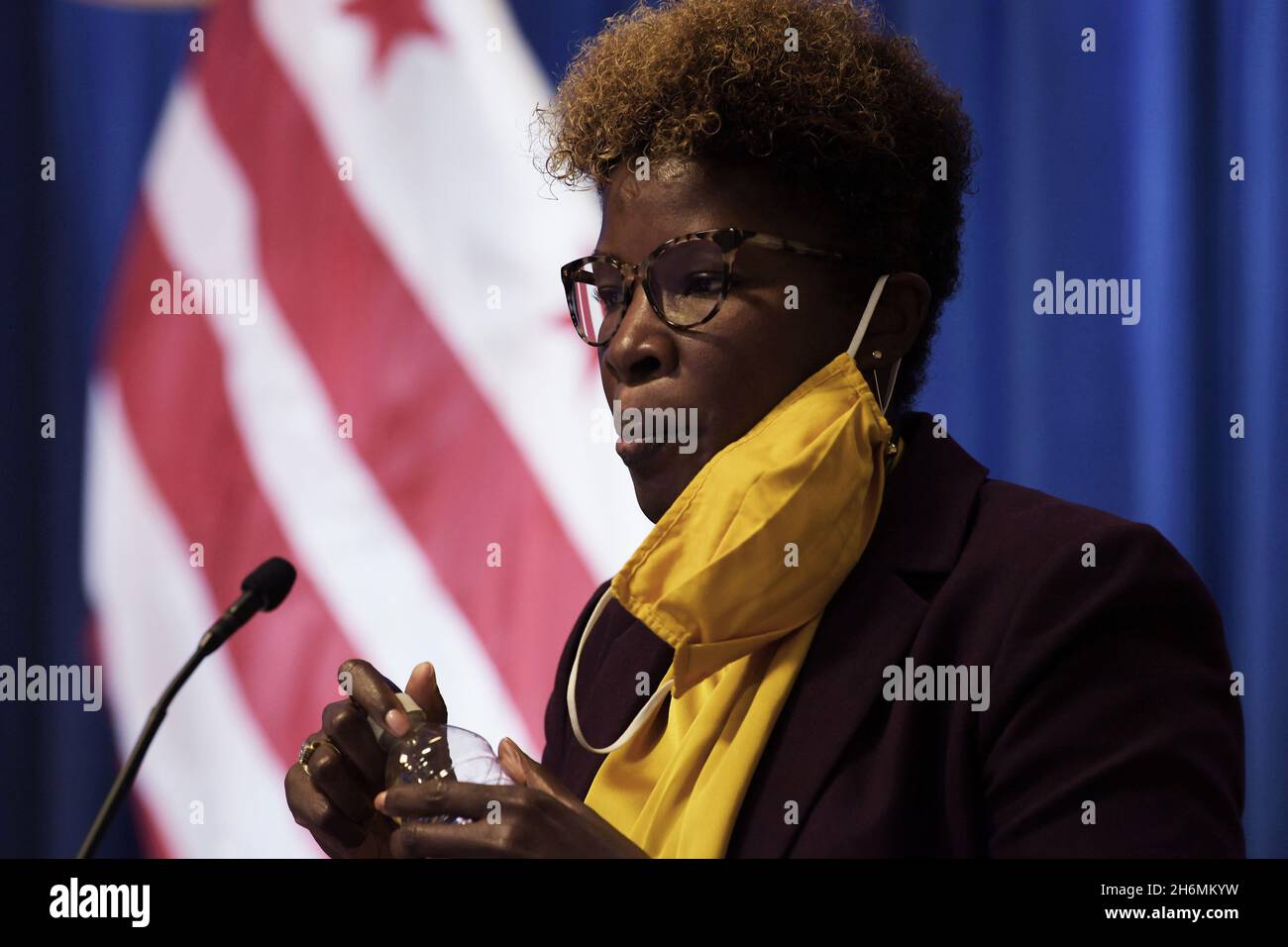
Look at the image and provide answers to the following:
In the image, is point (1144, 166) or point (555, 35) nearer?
point (1144, 166)

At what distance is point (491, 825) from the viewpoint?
35.0 inches

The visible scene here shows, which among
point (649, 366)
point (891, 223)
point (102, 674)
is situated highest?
point (891, 223)

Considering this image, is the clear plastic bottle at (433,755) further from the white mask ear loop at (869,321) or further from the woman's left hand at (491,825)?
the white mask ear loop at (869,321)

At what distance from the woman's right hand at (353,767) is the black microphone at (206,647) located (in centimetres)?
22

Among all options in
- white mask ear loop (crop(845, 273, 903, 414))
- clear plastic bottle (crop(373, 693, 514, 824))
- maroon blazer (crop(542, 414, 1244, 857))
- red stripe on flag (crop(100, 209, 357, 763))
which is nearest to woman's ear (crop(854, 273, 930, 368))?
white mask ear loop (crop(845, 273, 903, 414))

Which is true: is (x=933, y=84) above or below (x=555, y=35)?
below

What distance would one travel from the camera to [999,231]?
78.4 inches

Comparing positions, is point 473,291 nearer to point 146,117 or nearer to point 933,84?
point 146,117

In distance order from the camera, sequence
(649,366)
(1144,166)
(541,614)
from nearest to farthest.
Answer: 1. (649,366)
2. (1144,166)
3. (541,614)

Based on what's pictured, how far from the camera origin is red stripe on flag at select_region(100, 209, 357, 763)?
2.26 metres

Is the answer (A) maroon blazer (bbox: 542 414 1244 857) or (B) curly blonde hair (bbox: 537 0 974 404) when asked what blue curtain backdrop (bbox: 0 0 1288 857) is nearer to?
(B) curly blonde hair (bbox: 537 0 974 404)

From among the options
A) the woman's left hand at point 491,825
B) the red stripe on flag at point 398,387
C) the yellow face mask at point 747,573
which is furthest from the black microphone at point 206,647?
the red stripe on flag at point 398,387
